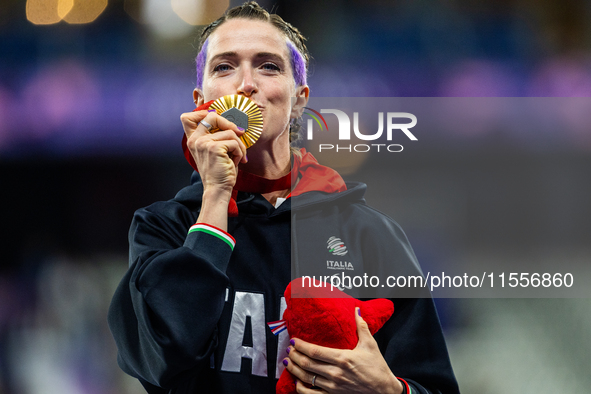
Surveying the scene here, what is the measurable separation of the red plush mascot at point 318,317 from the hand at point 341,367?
0.04ft

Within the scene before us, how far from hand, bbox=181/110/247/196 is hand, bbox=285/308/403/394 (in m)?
0.35

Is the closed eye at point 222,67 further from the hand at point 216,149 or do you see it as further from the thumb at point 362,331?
the thumb at point 362,331

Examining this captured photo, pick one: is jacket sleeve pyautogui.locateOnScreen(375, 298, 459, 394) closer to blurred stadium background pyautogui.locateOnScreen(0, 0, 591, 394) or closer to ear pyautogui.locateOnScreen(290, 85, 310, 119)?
ear pyautogui.locateOnScreen(290, 85, 310, 119)

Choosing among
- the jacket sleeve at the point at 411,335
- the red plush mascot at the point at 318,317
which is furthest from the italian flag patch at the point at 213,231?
the jacket sleeve at the point at 411,335

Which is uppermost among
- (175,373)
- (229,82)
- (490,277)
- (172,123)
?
(172,123)

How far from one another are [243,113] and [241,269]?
1.15 ft

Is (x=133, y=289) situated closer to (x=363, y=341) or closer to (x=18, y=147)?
(x=363, y=341)

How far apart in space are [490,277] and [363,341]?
1.09m

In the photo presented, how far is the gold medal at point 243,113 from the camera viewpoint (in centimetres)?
95

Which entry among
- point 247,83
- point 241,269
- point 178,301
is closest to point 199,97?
point 247,83

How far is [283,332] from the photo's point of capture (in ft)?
3.10

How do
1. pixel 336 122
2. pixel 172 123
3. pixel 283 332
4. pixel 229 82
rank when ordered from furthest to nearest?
pixel 172 123 < pixel 336 122 < pixel 229 82 < pixel 283 332

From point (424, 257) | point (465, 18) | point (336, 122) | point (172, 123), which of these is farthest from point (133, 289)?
point (465, 18)

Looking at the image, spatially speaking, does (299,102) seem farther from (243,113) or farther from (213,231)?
(213,231)
